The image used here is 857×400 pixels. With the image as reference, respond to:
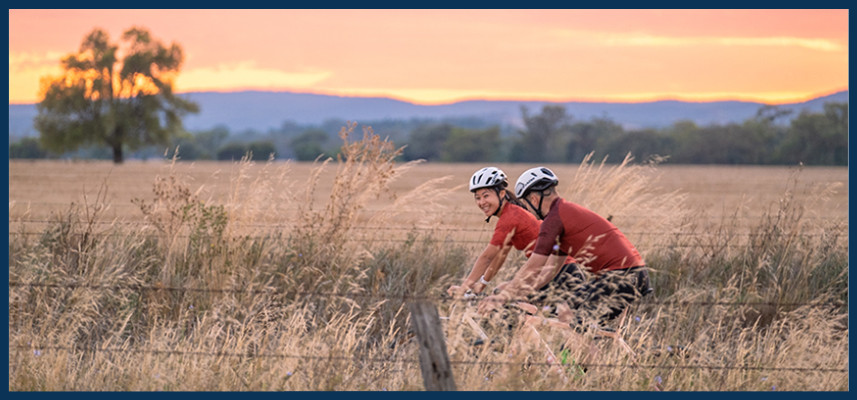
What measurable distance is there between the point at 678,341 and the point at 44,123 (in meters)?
64.3

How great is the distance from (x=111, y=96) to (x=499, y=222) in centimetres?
6585

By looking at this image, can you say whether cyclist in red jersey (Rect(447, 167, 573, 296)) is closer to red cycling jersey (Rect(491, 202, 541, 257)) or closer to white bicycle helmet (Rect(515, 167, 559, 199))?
red cycling jersey (Rect(491, 202, 541, 257))

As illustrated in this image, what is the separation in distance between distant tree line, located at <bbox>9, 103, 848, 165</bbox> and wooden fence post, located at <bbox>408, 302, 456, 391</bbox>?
5694 centimetres

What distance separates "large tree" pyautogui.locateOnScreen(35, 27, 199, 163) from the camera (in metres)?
66.0

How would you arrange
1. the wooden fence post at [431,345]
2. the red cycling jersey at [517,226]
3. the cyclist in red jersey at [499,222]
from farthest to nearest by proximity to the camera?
the red cycling jersey at [517,226] → the cyclist in red jersey at [499,222] → the wooden fence post at [431,345]

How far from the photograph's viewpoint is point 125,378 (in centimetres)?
639

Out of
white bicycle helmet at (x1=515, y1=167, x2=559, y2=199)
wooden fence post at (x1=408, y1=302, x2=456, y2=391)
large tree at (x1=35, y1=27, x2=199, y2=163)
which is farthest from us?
large tree at (x1=35, y1=27, x2=199, y2=163)

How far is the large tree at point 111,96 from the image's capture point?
66000 mm

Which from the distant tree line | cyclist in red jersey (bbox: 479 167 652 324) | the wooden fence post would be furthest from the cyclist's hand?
the distant tree line

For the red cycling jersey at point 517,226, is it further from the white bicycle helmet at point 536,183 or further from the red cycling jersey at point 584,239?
the red cycling jersey at point 584,239

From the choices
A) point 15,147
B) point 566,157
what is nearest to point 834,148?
point 566,157

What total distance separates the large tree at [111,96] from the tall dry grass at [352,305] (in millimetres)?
58878

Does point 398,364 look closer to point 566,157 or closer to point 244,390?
point 244,390

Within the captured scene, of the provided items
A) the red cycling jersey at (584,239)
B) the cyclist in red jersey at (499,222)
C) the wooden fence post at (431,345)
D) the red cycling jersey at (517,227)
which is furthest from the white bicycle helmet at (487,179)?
the wooden fence post at (431,345)
